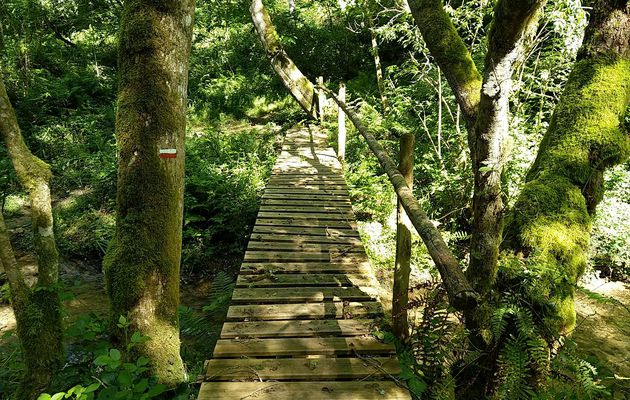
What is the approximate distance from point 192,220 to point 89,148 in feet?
18.4

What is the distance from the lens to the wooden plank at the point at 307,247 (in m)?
4.46

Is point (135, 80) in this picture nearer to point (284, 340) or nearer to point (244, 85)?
point (284, 340)

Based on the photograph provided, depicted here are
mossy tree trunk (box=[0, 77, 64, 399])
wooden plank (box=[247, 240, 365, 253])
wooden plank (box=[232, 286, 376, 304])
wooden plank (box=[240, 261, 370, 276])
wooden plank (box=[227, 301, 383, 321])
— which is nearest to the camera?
mossy tree trunk (box=[0, 77, 64, 399])

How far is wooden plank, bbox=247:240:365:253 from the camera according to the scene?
14.6 ft

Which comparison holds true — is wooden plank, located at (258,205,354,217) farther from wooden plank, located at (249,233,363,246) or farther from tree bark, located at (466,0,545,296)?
tree bark, located at (466,0,545,296)

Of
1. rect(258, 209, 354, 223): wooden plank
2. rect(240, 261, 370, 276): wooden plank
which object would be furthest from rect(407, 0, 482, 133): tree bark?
rect(258, 209, 354, 223): wooden plank

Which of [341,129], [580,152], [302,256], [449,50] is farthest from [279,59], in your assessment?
[580,152]

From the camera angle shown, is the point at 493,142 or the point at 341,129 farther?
the point at 341,129

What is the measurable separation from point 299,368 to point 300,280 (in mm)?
1197

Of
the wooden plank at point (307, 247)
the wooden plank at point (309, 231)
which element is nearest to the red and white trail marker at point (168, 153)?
the wooden plank at point (307, 247)

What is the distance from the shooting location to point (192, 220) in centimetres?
760

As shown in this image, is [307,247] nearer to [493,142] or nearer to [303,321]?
[303,321]

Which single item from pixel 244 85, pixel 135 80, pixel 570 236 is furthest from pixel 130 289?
pixel 244 85

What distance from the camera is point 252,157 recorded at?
973 centimetres
